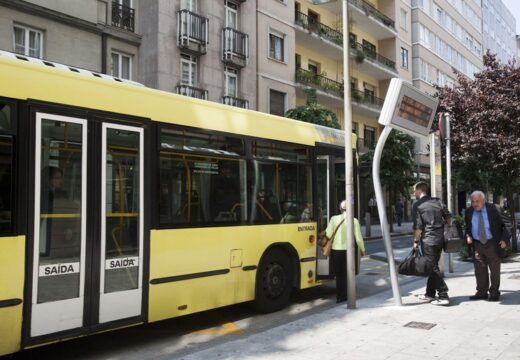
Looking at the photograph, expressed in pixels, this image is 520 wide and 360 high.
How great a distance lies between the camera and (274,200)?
25.5ft

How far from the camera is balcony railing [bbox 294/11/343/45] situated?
28.4 metres

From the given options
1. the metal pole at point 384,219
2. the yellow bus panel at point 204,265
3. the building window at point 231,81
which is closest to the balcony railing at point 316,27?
the building window at point 231,81

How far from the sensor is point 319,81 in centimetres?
2948

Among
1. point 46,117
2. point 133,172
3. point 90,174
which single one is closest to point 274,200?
point 133,172

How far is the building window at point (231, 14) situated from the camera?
2358cm

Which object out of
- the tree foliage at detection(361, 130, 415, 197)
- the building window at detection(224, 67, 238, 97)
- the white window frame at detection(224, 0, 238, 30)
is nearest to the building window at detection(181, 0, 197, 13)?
the white window frame at detection(224, 0, 238, 30)

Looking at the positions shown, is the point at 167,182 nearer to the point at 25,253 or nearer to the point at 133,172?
the point at 133,172

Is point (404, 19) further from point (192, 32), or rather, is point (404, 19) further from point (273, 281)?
point (273, 281)

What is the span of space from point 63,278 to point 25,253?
46cm

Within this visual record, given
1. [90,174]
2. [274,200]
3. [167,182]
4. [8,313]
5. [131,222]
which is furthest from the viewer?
[274,200]

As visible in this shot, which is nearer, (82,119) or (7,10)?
(82,119)

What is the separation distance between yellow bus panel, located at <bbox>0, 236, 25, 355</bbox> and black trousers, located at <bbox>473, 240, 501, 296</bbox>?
641cm

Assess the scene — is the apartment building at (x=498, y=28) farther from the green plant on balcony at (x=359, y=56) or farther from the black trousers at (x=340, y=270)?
the black trousers at (x=340, y=270)

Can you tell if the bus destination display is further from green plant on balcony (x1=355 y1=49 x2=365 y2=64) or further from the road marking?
green plant on balcony (x1=355 y1=49 x2=365 y2=64)
